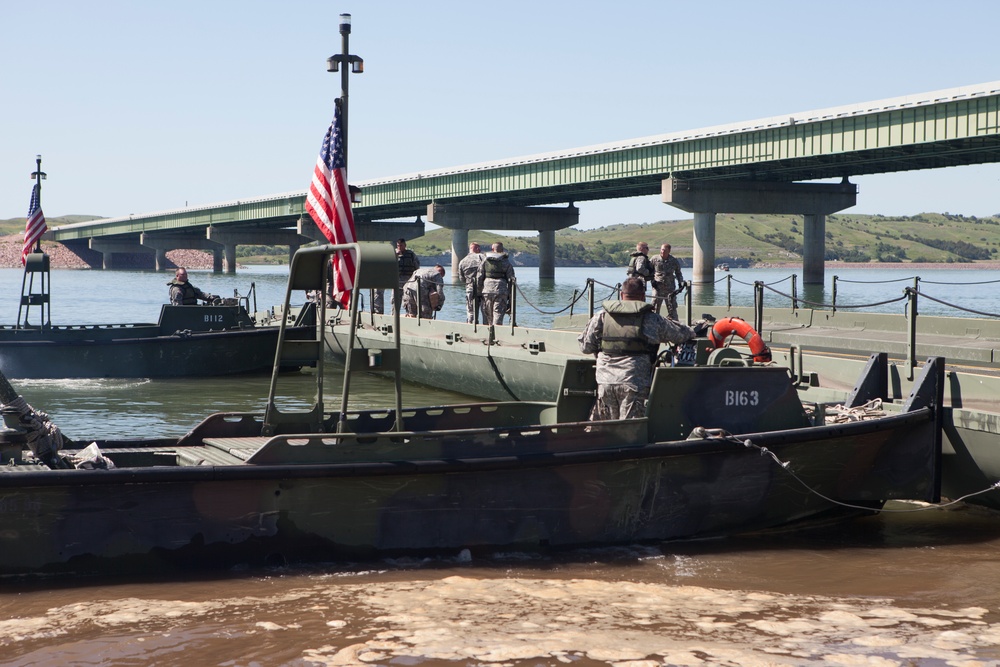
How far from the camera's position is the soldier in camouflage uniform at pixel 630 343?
364 inches

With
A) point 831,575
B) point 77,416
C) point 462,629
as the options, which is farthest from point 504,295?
point 462,629

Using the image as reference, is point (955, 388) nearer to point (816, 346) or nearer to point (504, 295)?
point (816, 346)

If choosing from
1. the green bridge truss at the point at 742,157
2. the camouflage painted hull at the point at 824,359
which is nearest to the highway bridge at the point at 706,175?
the green bridge truss at the point at 742,157

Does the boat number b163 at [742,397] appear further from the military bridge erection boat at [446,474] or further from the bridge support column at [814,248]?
the bridge support column at [814,248]

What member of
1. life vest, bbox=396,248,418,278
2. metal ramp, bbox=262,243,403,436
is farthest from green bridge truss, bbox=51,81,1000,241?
metal ramp, bbox=262,243,403,436

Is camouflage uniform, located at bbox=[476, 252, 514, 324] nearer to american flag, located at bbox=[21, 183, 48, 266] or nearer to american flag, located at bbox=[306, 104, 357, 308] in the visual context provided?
american flag, located at bbox=[306, 104, 357, 308]

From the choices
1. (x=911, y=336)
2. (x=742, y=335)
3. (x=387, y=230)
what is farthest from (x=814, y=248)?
(x=742, y=335)

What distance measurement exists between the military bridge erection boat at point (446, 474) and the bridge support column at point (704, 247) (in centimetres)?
5320

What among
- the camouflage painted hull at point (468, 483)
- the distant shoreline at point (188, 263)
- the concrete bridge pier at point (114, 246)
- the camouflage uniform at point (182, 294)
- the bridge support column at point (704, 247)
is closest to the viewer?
the camouflage painted hull at point (468, 483)

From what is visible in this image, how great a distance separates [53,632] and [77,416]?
1046 cm

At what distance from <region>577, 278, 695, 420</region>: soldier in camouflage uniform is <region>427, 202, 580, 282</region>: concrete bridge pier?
228 feet

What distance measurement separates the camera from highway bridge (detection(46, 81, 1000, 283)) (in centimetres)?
4488

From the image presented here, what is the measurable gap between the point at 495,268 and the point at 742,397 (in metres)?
11.8

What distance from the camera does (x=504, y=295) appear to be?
21.0m
